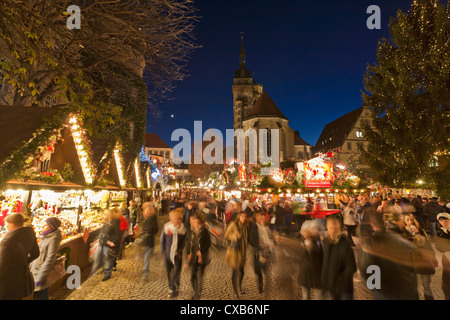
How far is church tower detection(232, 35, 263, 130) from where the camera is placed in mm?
68444

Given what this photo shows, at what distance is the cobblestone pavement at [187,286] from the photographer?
5.12 meters

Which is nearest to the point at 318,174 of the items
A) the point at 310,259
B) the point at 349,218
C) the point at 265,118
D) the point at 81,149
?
the point at 349,218

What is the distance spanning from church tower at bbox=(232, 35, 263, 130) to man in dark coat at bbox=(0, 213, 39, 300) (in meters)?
65.3

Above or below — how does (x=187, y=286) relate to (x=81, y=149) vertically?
below

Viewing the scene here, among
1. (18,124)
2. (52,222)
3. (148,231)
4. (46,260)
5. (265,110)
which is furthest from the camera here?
(265,110)

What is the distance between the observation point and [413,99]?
17.3m

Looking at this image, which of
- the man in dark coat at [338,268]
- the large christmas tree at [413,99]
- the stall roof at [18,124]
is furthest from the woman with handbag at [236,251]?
the large christmas tree at [413,99]

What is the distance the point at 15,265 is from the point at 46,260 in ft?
2.50

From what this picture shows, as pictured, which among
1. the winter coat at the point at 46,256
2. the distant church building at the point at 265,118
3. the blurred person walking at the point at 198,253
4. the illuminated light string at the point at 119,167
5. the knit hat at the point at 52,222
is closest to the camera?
the winter coat at the point at 46,256

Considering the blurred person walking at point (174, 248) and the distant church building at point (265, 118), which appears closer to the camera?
the blurred person walking at point (174, 248)

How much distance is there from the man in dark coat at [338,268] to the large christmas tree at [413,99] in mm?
17700

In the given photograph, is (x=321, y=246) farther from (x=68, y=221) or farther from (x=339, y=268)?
(x=68, y=221)

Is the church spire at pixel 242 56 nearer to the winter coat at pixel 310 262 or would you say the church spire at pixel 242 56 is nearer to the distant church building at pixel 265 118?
the distant church building at pixel 265 118

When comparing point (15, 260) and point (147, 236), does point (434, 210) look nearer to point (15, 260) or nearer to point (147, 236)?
point (147, 236)
